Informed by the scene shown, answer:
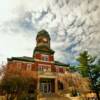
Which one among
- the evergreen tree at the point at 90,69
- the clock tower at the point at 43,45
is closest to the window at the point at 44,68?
the clock tower at the point at 43,45

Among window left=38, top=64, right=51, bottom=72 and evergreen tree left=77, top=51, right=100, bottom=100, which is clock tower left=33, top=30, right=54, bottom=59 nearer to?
window left=38, top=64, right=51, bottom=72

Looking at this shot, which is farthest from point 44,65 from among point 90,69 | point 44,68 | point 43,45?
point 90,69

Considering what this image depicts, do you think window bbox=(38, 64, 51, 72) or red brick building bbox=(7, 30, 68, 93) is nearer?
red brick building bbox=(7, 30, 68, 93)

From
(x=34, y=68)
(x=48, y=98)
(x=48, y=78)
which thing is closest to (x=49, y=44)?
(x=34, y=68)

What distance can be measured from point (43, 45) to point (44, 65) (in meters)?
4.20

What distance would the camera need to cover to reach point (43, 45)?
130 feet

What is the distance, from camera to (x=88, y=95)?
94.4 ft

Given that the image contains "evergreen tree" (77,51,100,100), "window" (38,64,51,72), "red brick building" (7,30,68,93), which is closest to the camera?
"evergreen tree" (77,51,100,100)

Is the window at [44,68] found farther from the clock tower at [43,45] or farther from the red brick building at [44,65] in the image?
the clock tower at [43,45]

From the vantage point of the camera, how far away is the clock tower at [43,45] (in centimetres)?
3897

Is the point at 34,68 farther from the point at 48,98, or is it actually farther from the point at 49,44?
the point at 48,98

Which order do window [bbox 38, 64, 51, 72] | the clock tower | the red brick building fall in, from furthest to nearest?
1. the clock tower
2. window [bbox 38, 64, 51, 72]
3. the red brick building

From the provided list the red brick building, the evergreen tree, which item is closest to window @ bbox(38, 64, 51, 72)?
the red brick building

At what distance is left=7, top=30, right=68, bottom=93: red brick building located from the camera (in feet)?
113
